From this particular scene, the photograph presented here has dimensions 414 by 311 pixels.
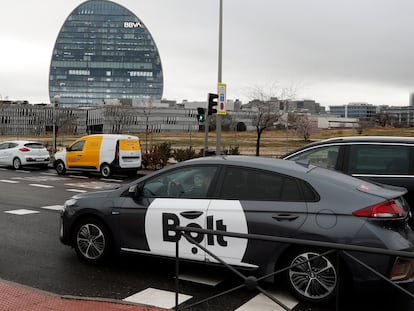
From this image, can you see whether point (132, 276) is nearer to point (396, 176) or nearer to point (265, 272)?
point (265, 272)

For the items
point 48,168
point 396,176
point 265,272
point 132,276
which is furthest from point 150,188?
point 48,168

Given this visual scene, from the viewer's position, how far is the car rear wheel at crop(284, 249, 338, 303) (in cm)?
452

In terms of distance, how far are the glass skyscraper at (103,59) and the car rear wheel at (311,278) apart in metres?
155

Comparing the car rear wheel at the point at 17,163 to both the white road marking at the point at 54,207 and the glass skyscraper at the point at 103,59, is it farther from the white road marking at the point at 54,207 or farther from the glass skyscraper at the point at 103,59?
the glass skyscraper at the point at 103,59

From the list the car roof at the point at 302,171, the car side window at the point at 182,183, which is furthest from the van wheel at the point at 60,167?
the car roof at the point at 302,171

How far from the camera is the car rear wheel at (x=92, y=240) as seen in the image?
19.2 ft

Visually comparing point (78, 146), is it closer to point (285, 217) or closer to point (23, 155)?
point (23, 155)

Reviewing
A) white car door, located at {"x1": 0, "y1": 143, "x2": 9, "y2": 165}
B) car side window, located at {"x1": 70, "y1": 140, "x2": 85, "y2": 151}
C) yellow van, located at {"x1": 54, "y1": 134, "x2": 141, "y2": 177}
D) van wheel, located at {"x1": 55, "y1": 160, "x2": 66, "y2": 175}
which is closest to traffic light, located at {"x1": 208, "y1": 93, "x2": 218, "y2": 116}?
yellow van, located at {"x1": 54, "y1": 134, "x2": 141, "y2": 177}

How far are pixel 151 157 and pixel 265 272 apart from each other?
17.2 m

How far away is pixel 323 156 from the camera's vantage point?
7543 millimetres

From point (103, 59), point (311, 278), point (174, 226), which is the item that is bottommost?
point (311, 278)

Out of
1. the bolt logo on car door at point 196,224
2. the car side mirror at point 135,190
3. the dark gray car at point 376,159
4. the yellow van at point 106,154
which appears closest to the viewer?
the bolt logo on car door at point 196,224

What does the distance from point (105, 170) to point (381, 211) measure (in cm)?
1531

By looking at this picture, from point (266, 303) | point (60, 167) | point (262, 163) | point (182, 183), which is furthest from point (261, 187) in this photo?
point (60, 167)
